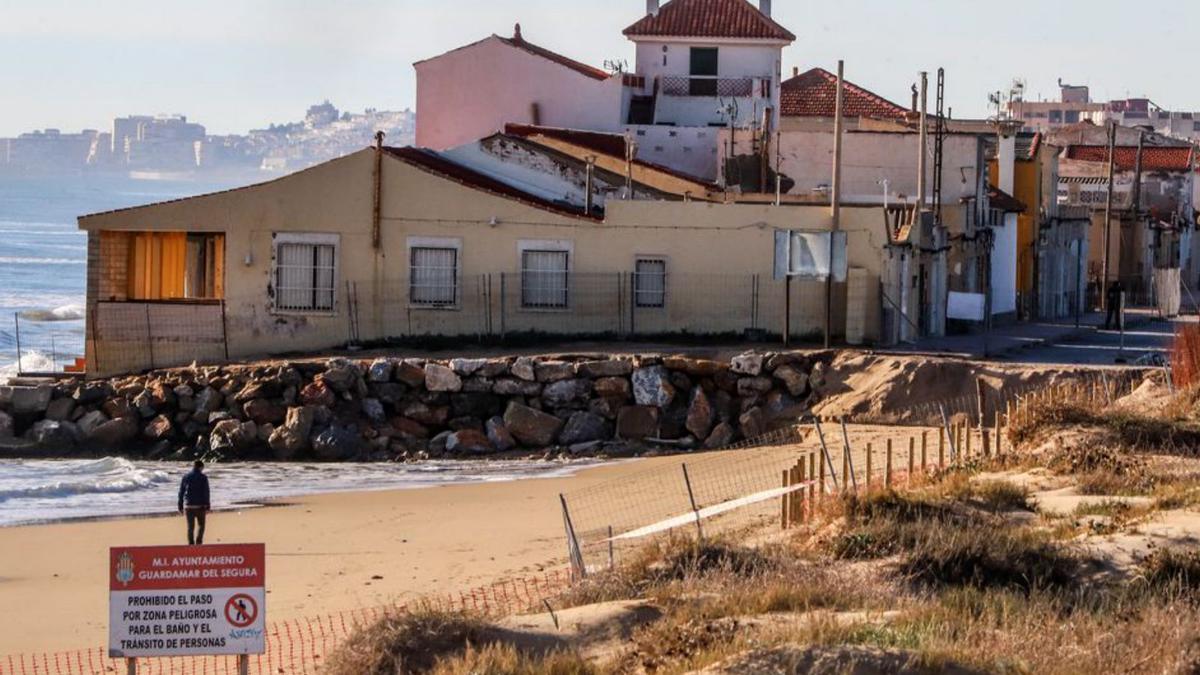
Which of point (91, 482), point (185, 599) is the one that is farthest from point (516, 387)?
point (185, 599)

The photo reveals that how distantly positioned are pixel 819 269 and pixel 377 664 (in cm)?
2109

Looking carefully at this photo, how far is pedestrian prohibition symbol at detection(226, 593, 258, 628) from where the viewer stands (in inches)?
528

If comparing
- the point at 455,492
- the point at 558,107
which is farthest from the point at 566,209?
the point at 558,107

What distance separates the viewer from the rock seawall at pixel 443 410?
32625 mm

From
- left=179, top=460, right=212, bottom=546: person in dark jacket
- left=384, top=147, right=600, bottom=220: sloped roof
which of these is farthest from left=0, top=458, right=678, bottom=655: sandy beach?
left=384, top=147, right=600, bottom=220: sloped roof

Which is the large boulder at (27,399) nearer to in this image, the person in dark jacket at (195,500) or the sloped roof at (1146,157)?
the person in dark jacket at (195,500)

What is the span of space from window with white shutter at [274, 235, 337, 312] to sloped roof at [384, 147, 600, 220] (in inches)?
85.0

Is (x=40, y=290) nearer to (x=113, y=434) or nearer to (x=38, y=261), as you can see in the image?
(x=38, y=261)

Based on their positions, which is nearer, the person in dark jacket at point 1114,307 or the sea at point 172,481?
the sea at point 172,481

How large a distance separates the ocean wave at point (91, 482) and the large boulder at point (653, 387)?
7.34 meters

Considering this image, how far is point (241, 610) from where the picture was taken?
13.4m

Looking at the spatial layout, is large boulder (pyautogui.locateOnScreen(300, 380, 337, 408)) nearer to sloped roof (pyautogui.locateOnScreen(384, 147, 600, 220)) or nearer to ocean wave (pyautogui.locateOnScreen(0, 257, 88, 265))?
sloped roof (pyautogui.locateOnScreen(384, 147, 600, 220))

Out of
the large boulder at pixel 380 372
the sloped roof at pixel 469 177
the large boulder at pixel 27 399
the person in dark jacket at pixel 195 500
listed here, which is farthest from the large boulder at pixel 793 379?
the person in dark jacket at pixel 195 500

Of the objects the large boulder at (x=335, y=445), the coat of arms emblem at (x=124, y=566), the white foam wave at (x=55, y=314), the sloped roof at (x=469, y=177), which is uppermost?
the sloped roof at (x=469, y=177)
